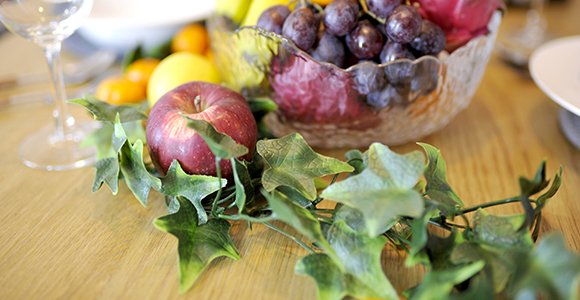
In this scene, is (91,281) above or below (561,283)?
below

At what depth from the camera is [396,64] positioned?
0.34 meters

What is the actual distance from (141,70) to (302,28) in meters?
0.28

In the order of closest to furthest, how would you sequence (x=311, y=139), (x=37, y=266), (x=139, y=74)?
1. (x=37, y=266)
2. (x=311, y=139)
3. (x=139, y=74)

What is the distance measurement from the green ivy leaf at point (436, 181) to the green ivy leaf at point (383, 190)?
4 centimetres

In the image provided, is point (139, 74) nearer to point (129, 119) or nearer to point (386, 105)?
point (129, 119)

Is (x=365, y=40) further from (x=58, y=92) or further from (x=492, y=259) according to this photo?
(x=58, y=92)

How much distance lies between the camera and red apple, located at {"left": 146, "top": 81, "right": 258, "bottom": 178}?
31 cm

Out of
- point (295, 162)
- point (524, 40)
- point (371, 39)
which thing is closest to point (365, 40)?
point (371, 39)

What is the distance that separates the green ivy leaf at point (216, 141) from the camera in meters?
0.26

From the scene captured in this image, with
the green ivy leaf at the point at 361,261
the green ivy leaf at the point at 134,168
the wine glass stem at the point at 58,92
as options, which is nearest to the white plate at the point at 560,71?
the green ivy leaf at the point at 361,261

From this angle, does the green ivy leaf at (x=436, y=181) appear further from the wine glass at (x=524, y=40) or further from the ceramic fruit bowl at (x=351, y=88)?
the wine glass at (x=524, y=40)

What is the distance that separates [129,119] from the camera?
0.36 meters

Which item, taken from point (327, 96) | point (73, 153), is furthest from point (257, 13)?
point (73, 153)

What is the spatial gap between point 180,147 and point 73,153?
189mm
